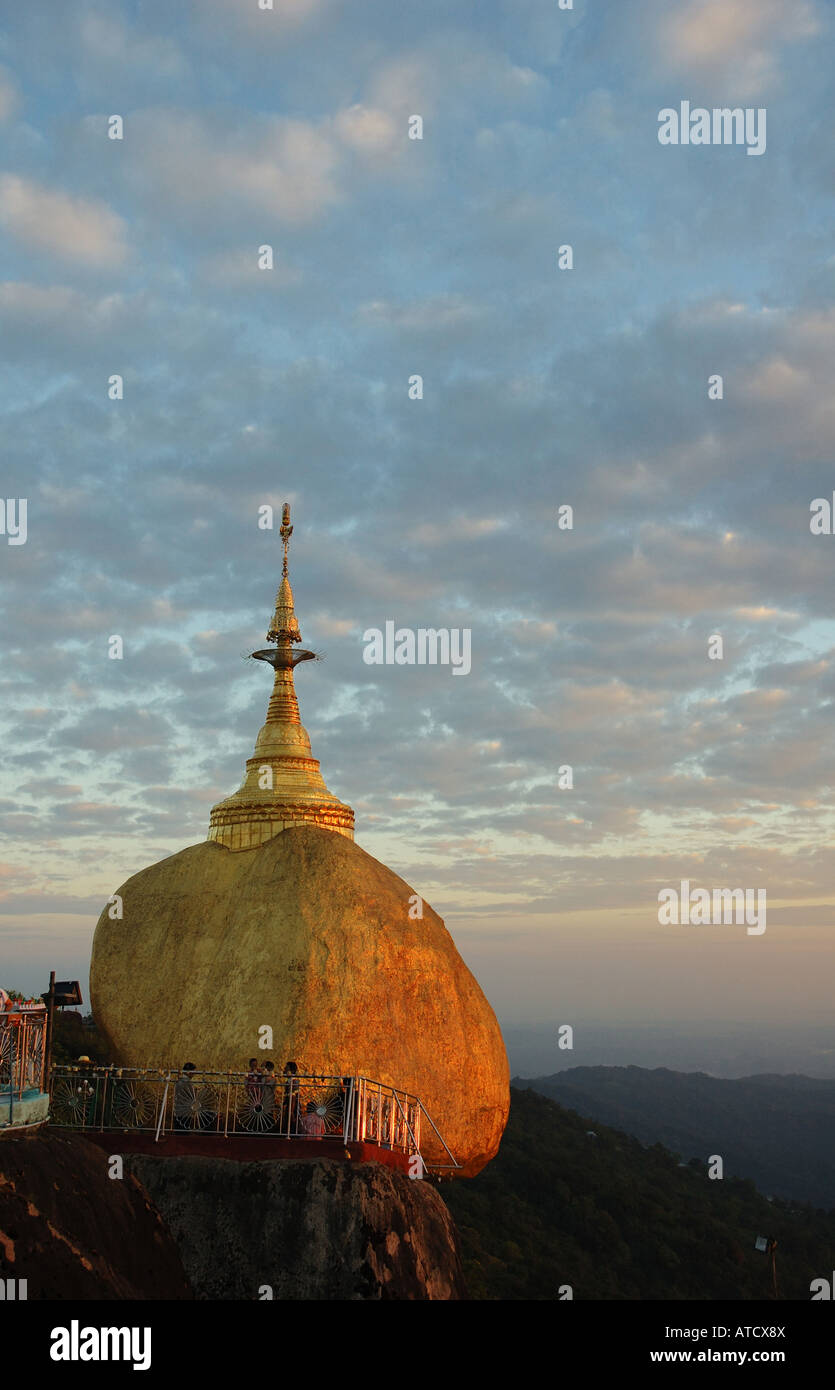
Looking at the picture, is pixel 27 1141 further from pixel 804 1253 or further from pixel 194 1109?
pixel 804 1253

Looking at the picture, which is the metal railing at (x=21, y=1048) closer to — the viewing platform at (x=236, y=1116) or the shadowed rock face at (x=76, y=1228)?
the shadowed rock face at (x=76, y=1228)

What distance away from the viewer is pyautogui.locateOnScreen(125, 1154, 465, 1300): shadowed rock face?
20219mm

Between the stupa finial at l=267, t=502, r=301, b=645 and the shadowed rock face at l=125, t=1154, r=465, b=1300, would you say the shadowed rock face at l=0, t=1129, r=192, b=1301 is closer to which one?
the shadowed rock face at l=125, t=1154, r=465, b=1300

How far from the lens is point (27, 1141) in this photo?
16.9 m

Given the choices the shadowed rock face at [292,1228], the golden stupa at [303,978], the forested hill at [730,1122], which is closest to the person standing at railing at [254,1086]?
the shadowed rock face at [292,1228]

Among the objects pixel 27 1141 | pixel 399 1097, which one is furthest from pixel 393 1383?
pixel 399 1097

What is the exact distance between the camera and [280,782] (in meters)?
33.9

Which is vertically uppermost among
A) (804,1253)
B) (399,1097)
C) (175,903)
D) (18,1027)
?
(175,903)

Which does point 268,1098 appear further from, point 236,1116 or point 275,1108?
point 236,1116

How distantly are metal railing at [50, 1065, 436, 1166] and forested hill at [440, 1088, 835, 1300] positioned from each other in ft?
44.0

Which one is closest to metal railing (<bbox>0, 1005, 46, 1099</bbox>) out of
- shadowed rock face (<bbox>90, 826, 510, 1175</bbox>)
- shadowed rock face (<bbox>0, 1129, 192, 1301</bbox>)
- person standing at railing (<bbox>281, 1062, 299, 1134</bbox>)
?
shadowed rock face (<bbox>0, 1129, 192, 1301</bbox>)

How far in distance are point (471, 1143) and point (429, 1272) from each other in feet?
21.5

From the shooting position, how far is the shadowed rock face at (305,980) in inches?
1068

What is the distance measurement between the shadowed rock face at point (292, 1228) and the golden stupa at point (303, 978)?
16.9 feet
